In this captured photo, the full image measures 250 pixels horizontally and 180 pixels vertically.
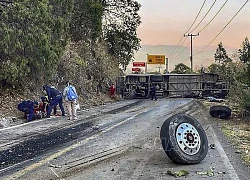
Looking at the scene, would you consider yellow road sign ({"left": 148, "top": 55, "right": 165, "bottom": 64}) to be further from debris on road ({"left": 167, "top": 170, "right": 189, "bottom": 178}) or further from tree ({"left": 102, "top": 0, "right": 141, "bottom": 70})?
debris on road ({"left": 167, "top": 170, "right": 189, "bottom": 178})

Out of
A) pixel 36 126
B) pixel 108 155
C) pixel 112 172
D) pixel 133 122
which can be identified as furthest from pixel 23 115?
pixel 112 172

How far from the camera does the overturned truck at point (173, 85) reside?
3703 cm

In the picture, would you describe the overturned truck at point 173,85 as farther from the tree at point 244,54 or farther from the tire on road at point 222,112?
the tire on road at point 222,112

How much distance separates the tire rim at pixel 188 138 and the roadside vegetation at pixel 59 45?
1007 cm

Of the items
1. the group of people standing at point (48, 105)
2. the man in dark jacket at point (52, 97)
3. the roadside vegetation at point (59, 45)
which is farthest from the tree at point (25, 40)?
the group of people standing at point (48, 105)

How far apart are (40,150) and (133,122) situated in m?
6.13

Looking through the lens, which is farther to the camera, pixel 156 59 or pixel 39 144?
pixel 156 59

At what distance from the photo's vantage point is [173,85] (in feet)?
127

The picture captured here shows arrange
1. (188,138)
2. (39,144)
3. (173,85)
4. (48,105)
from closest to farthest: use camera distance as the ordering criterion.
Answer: (188,138) < (39,144) < (48,105) < (173,85)

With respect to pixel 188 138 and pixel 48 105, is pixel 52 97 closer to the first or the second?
pixel 48 105

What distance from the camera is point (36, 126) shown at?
44.1 ft

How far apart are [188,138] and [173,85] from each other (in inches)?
1227

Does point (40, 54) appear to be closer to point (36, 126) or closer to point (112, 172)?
point (36, 126)

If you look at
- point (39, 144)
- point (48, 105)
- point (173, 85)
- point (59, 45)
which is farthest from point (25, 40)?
point (173, 85)
